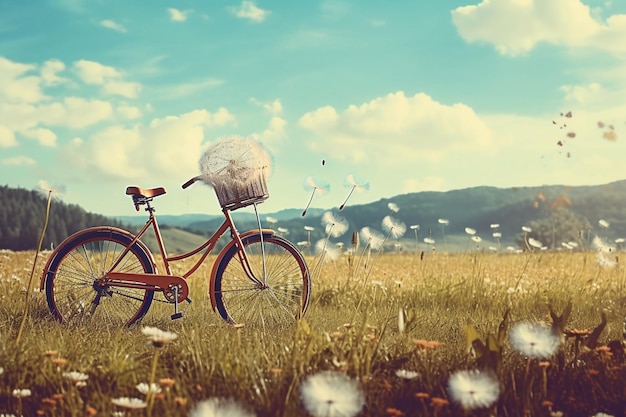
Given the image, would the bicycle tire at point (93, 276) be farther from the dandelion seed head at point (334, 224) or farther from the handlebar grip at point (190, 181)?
the dandelion seed head at point (334, 224)

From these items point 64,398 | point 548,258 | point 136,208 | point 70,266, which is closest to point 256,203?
point 136,208

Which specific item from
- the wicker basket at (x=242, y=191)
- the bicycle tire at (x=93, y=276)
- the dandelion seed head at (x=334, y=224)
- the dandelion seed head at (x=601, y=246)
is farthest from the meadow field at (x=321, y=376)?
the dandelion seed head at (x=601, y=246)

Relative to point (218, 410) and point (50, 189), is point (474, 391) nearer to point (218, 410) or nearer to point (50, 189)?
point (218, 410)

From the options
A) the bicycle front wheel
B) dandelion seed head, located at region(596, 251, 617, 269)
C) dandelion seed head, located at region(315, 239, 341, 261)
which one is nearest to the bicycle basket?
the bicycle front wheel

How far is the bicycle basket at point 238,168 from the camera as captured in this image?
5.81m

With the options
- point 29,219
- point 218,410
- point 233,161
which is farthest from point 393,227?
point 29,219

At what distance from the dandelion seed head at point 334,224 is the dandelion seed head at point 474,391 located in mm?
3007

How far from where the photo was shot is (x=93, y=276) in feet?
21.5

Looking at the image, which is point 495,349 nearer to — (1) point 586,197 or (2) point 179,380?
(2) point 179,380

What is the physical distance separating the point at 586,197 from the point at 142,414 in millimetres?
84399

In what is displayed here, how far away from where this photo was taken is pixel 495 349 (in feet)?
13.2

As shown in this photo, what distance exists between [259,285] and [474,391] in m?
3.07

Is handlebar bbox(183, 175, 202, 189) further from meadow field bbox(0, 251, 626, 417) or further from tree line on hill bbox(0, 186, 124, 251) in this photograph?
tree line on hill bbox(0, 186, 124, 251)

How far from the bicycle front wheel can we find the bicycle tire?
0.74m
